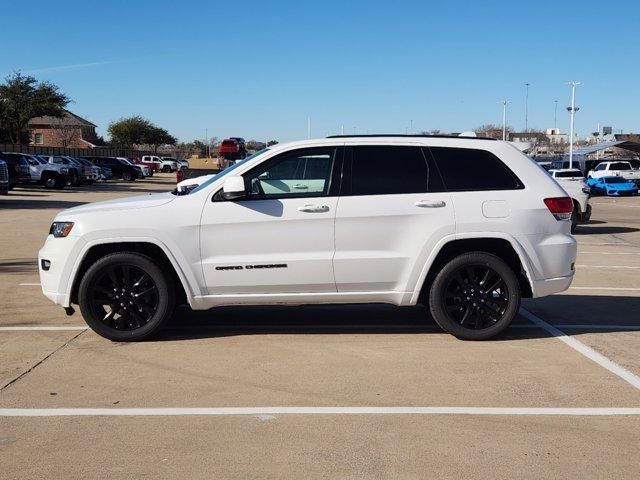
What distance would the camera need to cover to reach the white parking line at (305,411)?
5.06 metres

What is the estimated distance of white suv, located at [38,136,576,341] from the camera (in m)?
6.80

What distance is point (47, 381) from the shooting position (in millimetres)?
5773

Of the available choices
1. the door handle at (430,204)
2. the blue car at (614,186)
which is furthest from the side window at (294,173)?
the blue car at (614,186)

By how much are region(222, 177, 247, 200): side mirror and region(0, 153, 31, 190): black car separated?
30.6 metres

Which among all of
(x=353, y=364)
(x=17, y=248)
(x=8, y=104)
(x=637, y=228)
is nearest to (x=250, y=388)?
(x=353, y=364)

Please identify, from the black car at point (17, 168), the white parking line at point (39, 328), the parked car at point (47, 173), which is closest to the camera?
the white parking line at point (39, 328)

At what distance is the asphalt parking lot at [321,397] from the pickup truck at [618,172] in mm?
42061

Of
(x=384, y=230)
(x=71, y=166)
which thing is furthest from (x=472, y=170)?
(x=71, y=166)

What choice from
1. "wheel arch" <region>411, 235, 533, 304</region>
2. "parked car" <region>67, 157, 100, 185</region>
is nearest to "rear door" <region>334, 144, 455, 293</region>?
"wheel arch" <region>411, 235, 533, 304</region>

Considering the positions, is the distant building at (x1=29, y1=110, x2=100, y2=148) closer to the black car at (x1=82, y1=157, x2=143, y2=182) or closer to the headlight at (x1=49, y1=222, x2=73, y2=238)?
the black car at (x1=82, y1=157, x2=143, y2=182)

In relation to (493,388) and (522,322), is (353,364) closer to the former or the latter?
(493,388)

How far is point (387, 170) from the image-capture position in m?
7.01

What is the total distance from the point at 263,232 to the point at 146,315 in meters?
1.36

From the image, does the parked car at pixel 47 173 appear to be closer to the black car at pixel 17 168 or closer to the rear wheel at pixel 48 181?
the rear wheel at pixel 48 181
